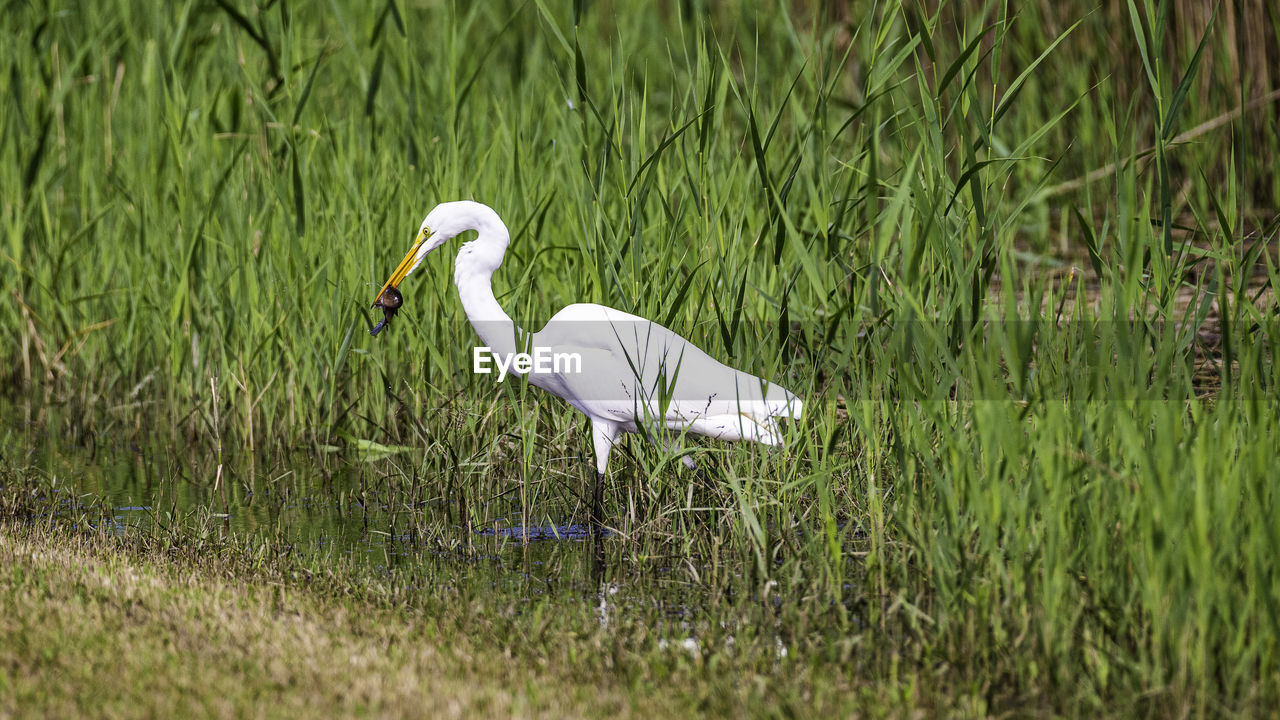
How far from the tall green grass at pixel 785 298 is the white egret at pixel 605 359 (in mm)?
131

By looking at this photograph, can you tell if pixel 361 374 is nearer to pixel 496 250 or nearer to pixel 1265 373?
pixel 496 250

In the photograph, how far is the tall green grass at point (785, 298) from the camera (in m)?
3.21

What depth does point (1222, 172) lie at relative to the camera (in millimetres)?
8008

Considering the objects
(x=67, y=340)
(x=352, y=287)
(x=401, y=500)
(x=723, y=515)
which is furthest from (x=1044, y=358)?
(x=67, y=340)

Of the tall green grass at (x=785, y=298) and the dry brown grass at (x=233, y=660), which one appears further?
the tall green grass at (x=785, y=298)

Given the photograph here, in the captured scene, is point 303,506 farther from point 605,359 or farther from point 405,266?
point 605,359

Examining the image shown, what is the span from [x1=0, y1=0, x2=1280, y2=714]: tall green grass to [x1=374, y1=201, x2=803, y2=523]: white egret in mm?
131

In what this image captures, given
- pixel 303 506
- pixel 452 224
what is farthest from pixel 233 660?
pixel 303 506

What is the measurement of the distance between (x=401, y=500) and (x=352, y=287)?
0.95 metres

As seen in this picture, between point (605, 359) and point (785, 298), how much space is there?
617 millimetres

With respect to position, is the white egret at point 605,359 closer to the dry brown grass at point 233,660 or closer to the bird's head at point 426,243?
the bird's head at point 426,243

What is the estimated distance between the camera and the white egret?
4.25 m

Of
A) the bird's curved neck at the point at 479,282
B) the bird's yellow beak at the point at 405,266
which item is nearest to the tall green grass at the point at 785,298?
the bird's curved neck at the point at 479,282

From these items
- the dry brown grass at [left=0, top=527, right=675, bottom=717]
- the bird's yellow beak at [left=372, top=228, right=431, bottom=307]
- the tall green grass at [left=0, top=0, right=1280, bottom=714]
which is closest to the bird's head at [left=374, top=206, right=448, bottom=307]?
the bird's yellow beak at [left=372, top=228, right=431, bottom=307]
